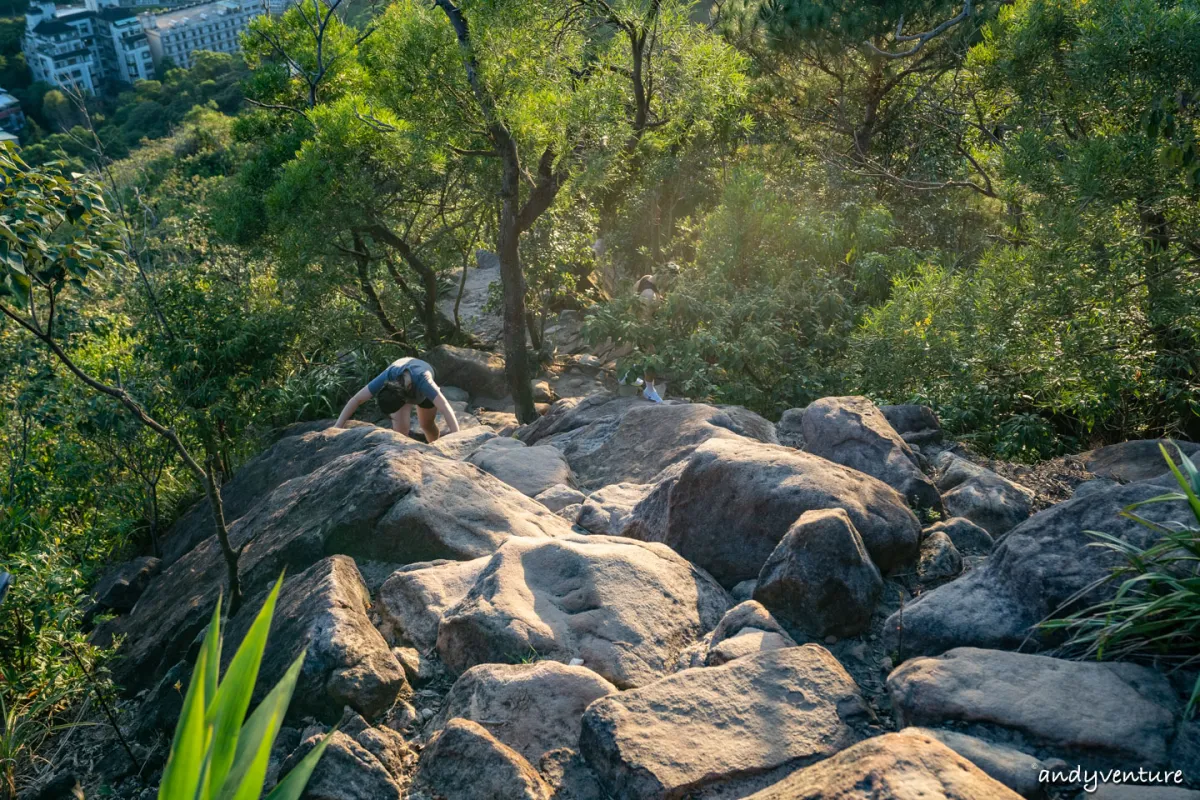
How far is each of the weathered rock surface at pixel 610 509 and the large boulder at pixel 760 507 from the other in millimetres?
634

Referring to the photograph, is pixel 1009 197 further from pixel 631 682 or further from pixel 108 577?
pixel 108 577

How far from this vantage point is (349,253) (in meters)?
10.9

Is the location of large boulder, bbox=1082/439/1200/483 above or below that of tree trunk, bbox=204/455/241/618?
below

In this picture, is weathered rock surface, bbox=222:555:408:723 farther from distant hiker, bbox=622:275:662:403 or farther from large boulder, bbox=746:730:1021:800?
distant hiker, bbox=622:275:662:403

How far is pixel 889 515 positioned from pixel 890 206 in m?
8.74

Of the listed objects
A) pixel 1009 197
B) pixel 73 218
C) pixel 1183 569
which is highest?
pixel 73 218

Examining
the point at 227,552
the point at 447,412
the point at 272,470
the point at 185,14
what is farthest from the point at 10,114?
the point at 227,552

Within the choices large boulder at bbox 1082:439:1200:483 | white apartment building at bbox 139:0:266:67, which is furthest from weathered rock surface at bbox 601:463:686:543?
white apartment building at bbox 139:0:266:67

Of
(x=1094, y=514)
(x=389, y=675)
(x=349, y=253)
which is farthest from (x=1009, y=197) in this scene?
(x=349, y=253)

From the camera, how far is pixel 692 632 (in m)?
3.84

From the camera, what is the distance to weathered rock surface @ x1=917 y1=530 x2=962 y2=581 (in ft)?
13.6

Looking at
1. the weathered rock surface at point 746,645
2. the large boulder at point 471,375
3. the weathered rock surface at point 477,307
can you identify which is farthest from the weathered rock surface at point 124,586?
the weathered rock surface at point 477,307

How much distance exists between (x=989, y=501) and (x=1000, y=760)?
8.38 ft

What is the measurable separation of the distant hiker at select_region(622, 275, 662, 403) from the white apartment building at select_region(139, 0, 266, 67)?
61720 millimetres
